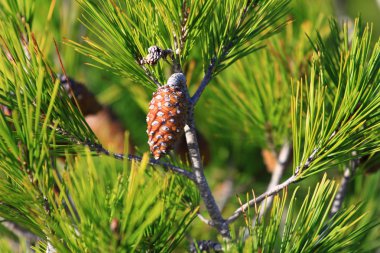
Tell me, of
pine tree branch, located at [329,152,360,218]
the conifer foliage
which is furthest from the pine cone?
pine tree branch, located at [329,152,360,218]

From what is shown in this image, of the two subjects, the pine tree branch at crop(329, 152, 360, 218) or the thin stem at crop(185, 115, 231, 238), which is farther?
the pine tree branch at crop(329, 152, 360, 218)

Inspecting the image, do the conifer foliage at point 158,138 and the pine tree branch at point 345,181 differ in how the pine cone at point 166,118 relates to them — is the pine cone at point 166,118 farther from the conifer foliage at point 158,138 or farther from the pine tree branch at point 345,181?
the pine tree branch at point 345,181

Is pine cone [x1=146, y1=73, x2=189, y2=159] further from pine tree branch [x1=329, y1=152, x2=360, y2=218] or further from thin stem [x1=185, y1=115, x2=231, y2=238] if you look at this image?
pine tree branch [x1=329, y1=152, x2=360, y2=218]

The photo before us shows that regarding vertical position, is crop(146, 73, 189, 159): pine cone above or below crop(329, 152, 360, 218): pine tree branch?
above

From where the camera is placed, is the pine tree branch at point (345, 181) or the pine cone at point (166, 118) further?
the pine tree branch at point (345, 181)

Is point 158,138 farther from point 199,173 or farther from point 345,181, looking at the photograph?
point 345,181

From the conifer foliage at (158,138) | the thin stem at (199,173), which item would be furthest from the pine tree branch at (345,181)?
the thin stem at (199,173)

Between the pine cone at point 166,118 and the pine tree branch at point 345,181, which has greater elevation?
the pine cone at point 166,118

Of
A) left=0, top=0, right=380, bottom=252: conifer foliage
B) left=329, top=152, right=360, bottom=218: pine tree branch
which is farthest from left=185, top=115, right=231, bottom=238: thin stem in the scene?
left=329, top=152, right=360, bottom=218: pine tree branch

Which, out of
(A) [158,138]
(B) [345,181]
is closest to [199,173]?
(A) [158,138]
